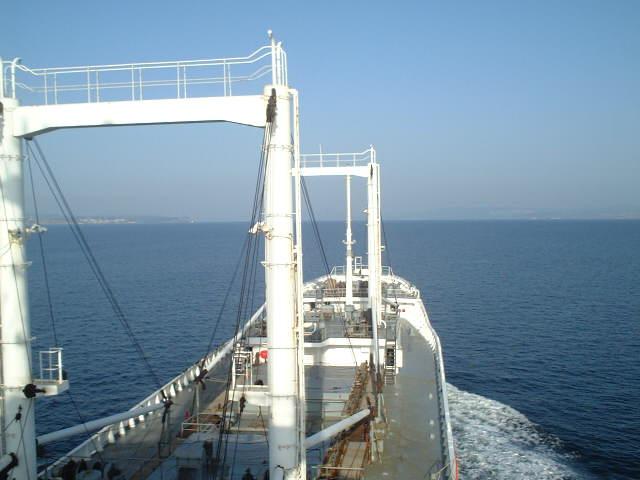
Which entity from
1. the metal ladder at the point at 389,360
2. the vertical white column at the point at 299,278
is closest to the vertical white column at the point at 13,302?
the vertical white column at the point at 299,278

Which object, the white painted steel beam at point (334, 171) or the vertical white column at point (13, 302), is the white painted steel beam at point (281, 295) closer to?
the vertical white column at point (13, 302)

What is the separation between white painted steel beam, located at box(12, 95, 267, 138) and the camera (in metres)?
10.3

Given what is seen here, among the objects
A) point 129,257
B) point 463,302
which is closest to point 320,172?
point 463,302

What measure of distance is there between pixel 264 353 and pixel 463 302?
45.6 m

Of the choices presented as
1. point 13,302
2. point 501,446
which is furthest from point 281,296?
point 501,446

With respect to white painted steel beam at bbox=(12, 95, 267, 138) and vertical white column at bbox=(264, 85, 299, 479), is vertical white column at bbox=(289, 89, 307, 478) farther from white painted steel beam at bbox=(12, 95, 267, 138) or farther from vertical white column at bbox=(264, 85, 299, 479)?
white painted steel beam at bbox=(12, 95, 267, 138)

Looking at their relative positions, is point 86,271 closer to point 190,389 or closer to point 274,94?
point 190,389

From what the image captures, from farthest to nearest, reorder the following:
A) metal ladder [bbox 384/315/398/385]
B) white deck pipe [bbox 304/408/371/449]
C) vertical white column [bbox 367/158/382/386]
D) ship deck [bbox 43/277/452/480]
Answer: vertical white column [bbox 367/158/382/386], metal ladder [bbox 384/315/398/385], ship deck [bbox 43/277/452/480], white deck pipe [bbox 304/408/371/449]

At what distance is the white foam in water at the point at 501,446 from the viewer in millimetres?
24062

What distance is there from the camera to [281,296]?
10.2 meters

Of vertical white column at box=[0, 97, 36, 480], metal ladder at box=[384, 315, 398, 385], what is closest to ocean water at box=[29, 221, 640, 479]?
metal ladder at box=[384, 315, 398, 385]

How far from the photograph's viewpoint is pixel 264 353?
2552 centimetres

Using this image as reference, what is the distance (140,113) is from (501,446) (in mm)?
23435

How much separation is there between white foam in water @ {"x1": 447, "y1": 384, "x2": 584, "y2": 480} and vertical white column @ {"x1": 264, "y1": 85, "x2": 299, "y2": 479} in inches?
631
